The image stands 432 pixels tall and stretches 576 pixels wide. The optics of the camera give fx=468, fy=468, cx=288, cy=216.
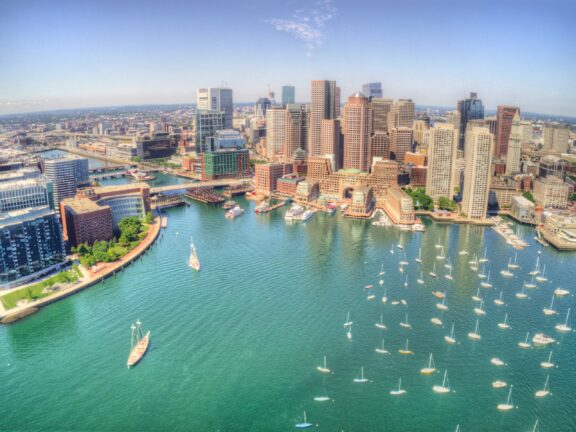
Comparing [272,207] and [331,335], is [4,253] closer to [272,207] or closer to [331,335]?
[331,335]

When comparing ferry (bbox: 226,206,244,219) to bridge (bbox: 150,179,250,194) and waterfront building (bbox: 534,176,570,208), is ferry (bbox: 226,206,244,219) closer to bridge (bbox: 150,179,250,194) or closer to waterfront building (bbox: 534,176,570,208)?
bridge (bbox: 150,179,250,194)

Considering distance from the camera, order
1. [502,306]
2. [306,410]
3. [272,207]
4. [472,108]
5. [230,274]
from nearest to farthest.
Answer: [306,410]
[502,306]
[230,274]
[272,207]
[472,108]

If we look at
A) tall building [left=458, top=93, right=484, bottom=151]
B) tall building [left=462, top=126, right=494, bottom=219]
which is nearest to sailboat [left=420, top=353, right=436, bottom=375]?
tall building [left=462, top=126, right=494, bottom=219]

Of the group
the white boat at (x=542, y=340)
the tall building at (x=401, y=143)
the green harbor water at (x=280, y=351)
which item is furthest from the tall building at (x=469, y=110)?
the white boat at (x=542, y=340)

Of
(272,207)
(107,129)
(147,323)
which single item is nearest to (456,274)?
(147,323)

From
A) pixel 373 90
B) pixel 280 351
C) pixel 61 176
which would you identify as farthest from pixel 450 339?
pixel 373 90

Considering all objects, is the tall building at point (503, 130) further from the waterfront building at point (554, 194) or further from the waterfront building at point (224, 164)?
the waterfront building at point (224, 164)
